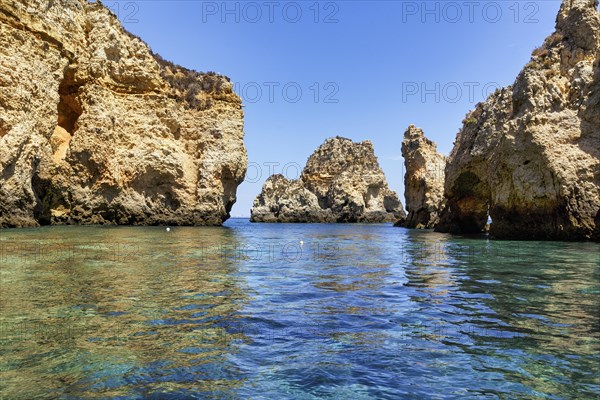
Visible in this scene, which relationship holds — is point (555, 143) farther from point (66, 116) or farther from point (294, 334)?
point (66, 116)

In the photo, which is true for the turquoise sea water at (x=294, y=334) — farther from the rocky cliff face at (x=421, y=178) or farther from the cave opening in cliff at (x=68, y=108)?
the rocky cliff face at (x=421, y=178)

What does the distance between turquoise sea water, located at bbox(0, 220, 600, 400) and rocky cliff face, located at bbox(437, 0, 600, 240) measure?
527 inches

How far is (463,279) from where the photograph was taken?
11398 millimetres

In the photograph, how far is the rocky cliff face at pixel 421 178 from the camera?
5559 centimetres

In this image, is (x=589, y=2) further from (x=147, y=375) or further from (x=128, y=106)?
(x=128, y=106)

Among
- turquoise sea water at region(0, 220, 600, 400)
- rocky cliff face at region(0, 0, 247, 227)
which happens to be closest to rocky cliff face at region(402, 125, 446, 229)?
rocky cliff face at region(0, 0, 247, 227)

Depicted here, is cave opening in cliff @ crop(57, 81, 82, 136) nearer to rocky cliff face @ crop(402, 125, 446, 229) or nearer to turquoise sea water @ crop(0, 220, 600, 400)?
turquoise sea water @ crop(0, 220, 600, 400)

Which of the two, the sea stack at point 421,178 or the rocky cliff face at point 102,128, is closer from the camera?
the rocky cliff face at point 102,128

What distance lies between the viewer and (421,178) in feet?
189

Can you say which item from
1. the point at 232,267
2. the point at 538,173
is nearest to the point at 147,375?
the point at 232,267

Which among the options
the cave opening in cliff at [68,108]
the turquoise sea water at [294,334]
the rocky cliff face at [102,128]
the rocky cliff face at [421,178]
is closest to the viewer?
the turquoise sea water at [294,334]

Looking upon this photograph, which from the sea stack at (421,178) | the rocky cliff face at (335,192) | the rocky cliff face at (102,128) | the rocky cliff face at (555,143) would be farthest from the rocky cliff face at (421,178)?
the rocky cliff face at (335,192)

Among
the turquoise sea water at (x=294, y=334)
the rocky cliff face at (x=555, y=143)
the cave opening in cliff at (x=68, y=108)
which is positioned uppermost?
the cave opening in cliff at (x=68, y=108)

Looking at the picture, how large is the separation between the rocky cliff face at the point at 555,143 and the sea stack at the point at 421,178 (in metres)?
24.4
